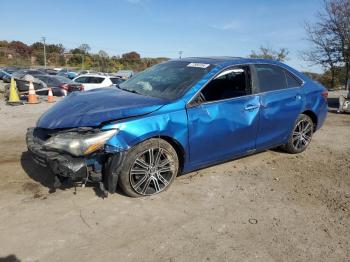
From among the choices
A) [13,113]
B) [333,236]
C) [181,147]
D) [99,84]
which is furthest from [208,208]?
[99,84]

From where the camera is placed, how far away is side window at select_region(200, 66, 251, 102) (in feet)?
14.2

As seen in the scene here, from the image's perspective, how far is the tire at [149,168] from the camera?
3780 mm

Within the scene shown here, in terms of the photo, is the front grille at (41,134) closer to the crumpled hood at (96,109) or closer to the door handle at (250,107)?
the crumpled hood at (96,109)

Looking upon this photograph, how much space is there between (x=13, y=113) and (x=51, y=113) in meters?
6.39

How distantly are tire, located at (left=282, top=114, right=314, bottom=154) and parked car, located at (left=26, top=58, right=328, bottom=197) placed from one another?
0.34 feet

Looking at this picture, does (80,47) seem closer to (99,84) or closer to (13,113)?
(99,84)

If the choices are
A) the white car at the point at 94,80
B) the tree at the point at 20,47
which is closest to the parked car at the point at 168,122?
the white car at the point at 94,80

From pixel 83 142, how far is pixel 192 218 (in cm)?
141

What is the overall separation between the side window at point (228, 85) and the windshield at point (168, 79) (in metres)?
0.19

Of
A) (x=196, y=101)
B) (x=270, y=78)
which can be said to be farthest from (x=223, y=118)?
(x=270, y=78)

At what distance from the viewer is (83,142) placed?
3521 mm

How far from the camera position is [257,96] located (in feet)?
15.8

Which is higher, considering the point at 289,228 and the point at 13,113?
the point at 13,113

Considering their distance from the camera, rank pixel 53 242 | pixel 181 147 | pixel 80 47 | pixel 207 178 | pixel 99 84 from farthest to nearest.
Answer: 1. pixel 80 47
2. pixel 99 84
3. pixel 207 178
4. pixel 181 147
5. pixel 53 242
